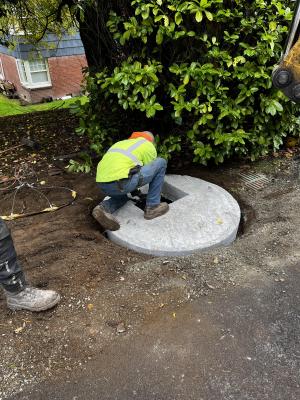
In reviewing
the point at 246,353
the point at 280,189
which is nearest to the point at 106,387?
the point at 246,353

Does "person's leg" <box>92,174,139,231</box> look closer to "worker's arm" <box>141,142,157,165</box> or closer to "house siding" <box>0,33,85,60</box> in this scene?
"worker's arm" <box>141,142,157,165</box>

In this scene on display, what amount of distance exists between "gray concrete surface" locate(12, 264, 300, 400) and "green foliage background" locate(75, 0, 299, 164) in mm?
2255

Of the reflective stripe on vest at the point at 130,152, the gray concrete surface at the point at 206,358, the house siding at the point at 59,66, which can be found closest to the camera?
the gray concrete surface at the point at 206,358

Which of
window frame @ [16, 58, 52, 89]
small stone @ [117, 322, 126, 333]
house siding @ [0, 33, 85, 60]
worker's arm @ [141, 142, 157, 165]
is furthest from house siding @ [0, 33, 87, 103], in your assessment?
small stone @ [117, 322, 126, 333]

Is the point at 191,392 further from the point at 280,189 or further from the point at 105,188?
the point at 280,189

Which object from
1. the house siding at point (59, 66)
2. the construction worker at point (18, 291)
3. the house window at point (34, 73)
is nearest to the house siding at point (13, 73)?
the house siding at point (59, 66)

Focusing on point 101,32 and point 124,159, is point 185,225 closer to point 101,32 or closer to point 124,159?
point 124,159

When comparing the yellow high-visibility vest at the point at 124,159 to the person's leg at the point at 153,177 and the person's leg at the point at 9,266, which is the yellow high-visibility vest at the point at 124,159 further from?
the person's leg at the point at 9,266

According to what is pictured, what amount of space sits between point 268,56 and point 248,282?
103 inches

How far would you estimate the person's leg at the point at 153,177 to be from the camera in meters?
3.82

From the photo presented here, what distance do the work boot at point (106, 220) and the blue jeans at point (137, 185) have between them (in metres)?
0.16

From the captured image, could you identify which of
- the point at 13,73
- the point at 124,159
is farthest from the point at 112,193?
the point at 13,73

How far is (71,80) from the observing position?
17.2m

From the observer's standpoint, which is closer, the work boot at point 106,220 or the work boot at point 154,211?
the work boot at point 106,220
